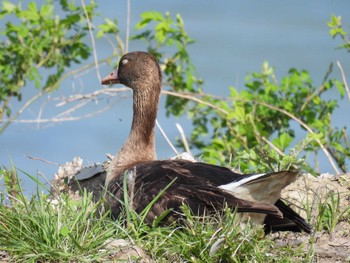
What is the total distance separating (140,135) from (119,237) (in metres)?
2.08

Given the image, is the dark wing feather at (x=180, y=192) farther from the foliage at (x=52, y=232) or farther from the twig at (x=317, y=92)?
the twig at (x=317, y=92)

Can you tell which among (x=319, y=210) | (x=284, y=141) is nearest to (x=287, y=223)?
(x=319, y=210)

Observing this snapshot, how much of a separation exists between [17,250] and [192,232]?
3.50 ft

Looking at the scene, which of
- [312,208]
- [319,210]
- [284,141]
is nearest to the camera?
[319,210]

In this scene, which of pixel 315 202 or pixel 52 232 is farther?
pixel 315 202

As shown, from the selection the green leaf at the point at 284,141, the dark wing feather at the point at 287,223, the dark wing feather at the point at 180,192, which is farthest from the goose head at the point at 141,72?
the dark wing feather at the point at 287,223

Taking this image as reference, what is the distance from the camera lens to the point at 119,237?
601 cm

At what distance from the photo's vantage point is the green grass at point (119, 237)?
18.7 ft

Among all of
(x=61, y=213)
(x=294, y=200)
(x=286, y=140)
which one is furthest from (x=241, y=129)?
(x=61, y=213)

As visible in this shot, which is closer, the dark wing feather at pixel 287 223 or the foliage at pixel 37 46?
the dark wing feather at pixel 287 223

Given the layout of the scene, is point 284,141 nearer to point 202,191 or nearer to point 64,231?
point 202,191

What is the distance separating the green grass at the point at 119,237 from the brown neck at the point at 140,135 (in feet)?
5.03

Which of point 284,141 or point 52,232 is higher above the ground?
point 52,232

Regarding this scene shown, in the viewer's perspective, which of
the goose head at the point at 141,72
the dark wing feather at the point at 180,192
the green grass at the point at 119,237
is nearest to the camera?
the green grass at the point at 119,237
